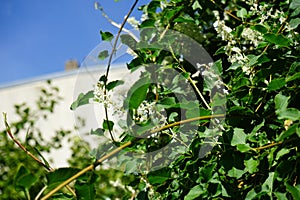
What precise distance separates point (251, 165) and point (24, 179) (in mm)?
433

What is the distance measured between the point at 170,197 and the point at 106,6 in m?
0.74

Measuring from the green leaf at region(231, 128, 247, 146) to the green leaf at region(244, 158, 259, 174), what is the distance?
55 mm

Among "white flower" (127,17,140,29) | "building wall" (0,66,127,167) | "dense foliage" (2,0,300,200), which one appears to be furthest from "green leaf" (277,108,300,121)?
"building wall" (0,66,127,167)

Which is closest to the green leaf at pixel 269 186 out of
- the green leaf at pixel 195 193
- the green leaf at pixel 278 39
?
the green leaf at pixel 195 193

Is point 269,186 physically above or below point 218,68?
below

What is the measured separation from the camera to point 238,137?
80cm

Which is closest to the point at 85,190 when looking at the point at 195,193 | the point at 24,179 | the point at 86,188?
the point at 86,188

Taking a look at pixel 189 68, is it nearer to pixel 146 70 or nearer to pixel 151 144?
pixel 146 70

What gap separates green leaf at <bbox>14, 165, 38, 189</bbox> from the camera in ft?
1.90

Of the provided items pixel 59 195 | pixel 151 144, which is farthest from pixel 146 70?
pixel 59 195

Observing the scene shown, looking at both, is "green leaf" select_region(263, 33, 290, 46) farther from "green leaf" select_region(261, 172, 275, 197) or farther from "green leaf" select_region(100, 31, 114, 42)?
"green leaf" select_region(100, 31, 114, 42)

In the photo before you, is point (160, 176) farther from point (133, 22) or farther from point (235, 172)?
point (133, 22)

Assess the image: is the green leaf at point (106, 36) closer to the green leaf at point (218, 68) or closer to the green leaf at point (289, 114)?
the green leaf at point (218, 68)

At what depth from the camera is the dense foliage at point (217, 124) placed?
777mm
